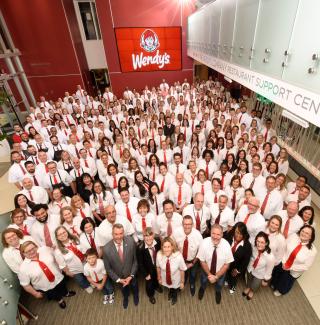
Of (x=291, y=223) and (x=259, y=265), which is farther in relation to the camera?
(x=291, y=223)

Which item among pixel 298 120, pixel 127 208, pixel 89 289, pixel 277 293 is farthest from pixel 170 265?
pixel 298 120

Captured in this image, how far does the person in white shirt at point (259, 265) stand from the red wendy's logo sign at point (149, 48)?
11481mm

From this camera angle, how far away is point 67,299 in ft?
11.4

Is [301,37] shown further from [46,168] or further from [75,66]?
[75,66]

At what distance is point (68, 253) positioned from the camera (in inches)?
Answer: 118

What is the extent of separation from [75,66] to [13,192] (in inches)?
305

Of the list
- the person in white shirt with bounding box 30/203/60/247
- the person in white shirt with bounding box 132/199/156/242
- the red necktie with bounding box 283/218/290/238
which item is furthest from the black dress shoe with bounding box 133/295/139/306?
the red necktie with bounding box 283/218/290/238

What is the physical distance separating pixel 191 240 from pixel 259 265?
100 cm

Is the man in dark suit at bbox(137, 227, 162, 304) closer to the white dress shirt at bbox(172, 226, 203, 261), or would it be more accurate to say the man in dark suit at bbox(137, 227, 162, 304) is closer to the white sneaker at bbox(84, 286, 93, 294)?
the white dress shirt at bbox(172, 226, 203, 261)

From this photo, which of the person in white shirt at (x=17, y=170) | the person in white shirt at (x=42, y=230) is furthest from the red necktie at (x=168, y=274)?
the person in white shirt at (x=17, y=170)

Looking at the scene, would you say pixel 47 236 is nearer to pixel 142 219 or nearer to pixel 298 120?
pixel 142 219

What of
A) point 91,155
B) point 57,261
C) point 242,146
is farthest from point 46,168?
point 242,146

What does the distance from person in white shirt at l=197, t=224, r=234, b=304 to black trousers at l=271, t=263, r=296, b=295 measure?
860mm

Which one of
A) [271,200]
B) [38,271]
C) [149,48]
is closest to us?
[38,271]
